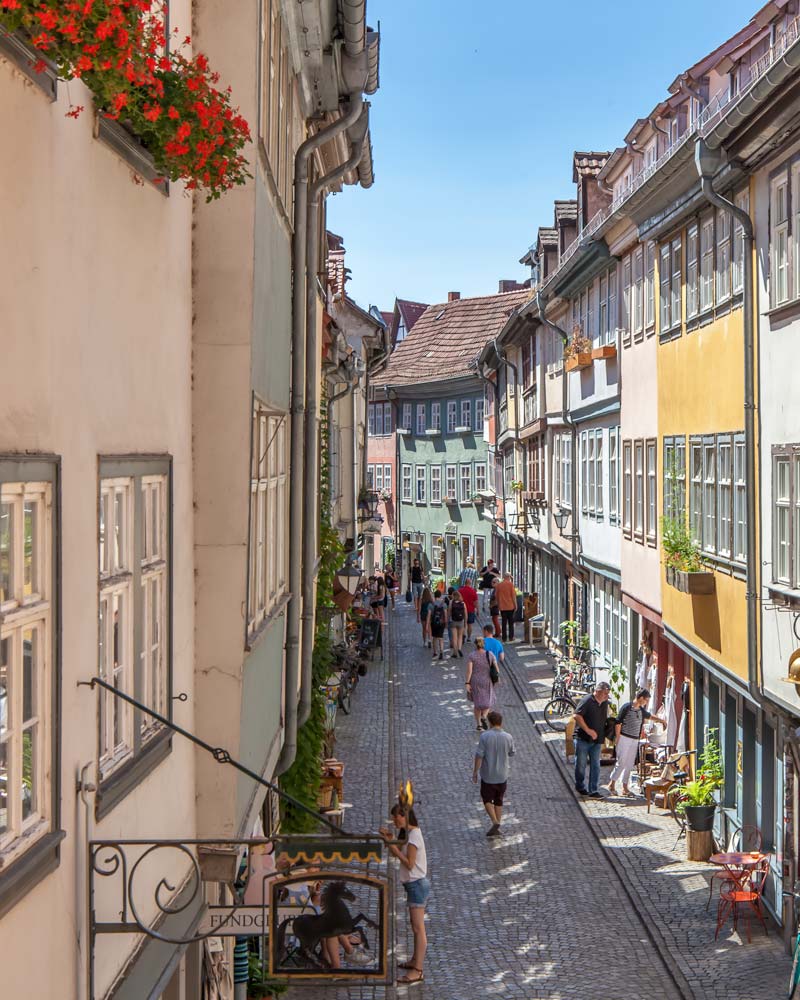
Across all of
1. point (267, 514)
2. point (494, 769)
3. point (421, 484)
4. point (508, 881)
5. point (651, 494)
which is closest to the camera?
point (267, 514)

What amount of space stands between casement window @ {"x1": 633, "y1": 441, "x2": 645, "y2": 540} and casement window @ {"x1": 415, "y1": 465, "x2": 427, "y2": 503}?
36.7m

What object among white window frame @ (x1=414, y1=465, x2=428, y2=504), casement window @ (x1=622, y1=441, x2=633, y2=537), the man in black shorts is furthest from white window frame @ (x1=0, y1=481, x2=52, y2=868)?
white window frame @ (x1=414, y1=465, x2=428, y2=504)

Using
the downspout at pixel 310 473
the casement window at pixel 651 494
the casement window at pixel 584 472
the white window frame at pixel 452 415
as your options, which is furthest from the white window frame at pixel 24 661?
the white window frame at pixel 452 415

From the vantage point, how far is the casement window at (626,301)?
22.5m

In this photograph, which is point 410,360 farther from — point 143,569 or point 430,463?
point 143,569

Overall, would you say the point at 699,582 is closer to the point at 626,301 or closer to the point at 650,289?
the point at 650,289

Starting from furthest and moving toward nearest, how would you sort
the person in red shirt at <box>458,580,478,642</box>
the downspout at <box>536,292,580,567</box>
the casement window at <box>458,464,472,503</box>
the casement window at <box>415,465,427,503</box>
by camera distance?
1. the casement window at <box>415,465,427,503</box>
2. the casement window at <box>458,464,472,503</box>
3. the person in red shirt at <box>458,580,478,642</box>
4. the downspout at <box>536,292,580,567</box>

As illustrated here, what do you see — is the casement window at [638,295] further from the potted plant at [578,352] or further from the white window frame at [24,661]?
the white window frame at [24,661]

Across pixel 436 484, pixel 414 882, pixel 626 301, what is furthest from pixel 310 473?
pixel 436 484

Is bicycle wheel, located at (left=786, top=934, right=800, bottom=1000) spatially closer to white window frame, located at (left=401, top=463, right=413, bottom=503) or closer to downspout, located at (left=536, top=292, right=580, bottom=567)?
downspout, located at (left=536, top=292, right=580, bottom=567)

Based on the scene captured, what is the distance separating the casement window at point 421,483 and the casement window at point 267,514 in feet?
158

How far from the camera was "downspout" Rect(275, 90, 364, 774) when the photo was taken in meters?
9.77

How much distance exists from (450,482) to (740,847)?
137 ft

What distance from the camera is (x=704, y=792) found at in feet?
53.1
